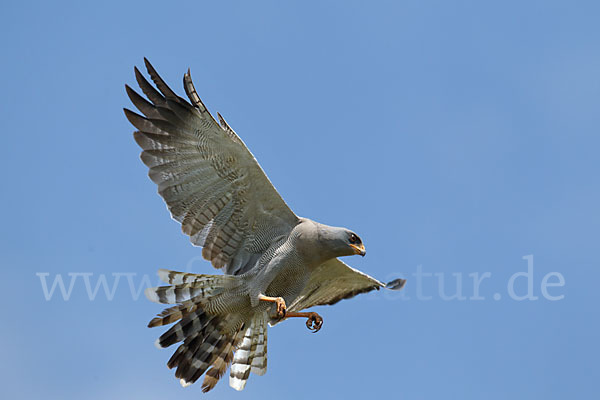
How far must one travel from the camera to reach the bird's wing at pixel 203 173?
11.5 metres

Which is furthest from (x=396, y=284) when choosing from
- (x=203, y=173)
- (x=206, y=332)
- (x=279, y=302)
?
(x=203, y=173)

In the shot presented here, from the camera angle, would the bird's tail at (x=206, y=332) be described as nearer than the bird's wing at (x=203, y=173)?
No

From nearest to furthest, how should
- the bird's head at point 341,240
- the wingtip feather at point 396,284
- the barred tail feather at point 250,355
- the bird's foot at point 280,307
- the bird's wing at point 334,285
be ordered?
the bird's foot at point 280,307 < the bird's head at point 341,240 < the barred tail feather at point 250,355 < the bird's wing at point 334,285 < the wingtip feather at point 396,284

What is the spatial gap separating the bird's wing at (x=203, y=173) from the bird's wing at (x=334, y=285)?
1163mm

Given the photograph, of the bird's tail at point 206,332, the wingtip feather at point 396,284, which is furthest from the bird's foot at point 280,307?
the wingtip feather at point 396,284

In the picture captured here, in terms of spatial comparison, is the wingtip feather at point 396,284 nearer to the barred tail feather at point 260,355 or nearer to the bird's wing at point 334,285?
the bird's wing at point 334,285

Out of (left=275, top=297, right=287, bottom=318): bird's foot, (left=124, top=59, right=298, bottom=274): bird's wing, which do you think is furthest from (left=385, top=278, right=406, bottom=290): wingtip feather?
(left=275, top=297, right=287, bottom=318): bird's foot

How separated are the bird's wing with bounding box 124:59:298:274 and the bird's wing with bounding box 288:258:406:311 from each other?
1.16m

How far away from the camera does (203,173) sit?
460 inches

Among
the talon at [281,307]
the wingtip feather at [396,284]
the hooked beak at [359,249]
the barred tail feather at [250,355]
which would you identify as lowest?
the barred tail feather at [250,355]

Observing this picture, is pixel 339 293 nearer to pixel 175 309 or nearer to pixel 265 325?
pixel 265 325

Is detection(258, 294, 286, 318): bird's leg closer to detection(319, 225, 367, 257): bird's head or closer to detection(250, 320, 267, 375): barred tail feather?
detection(250, 320, 267, 375): barred tail feather

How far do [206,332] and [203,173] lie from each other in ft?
6.74

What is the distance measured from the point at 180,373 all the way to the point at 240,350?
0.86 metres
